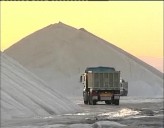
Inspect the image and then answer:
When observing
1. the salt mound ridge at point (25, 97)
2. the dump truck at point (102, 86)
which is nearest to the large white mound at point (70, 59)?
the dump truck at point (102, 86)

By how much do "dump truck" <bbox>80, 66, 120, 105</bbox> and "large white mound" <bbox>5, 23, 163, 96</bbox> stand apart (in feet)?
203

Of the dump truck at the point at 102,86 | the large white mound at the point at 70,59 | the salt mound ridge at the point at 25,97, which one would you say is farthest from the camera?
the large white mound at the point at 70,59

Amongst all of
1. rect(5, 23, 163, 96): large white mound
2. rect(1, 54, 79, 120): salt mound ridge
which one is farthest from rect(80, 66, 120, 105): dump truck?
rect(5, 23, 163, 96): large white mound

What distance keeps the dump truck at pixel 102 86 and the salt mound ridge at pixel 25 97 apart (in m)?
8.36

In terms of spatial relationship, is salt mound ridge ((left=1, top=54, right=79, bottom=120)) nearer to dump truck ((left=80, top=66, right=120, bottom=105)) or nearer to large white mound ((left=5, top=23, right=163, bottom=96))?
dump truck ((left=80, top=66, right=120, bottom=105))

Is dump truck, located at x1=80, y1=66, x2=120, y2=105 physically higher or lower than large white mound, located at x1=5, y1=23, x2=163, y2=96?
lower

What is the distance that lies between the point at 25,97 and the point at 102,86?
53.0 ft

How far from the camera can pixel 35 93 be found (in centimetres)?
3309

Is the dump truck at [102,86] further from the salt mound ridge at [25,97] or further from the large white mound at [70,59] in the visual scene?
the large white mound at [70,59]

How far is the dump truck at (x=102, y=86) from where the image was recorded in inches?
1794

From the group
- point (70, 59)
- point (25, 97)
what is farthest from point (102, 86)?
point (70, 59)

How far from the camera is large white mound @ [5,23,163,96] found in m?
118

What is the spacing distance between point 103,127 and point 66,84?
313ft

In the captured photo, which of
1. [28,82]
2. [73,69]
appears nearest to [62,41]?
[73,69]
